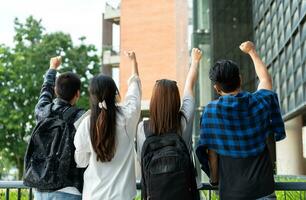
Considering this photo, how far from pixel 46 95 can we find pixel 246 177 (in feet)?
5.45

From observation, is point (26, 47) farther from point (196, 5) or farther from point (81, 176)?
point (81, 176)

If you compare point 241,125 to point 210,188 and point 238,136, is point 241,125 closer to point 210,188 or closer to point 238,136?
point 238,136

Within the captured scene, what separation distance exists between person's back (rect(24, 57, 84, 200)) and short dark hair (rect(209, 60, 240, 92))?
1.04m

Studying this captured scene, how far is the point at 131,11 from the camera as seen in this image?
36.3 m

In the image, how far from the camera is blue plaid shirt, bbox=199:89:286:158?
2973mm

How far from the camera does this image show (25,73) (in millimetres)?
29234

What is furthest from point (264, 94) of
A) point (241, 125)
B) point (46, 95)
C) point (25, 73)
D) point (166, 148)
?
point (25, 73)

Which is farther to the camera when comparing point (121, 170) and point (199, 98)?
point (199, 98)

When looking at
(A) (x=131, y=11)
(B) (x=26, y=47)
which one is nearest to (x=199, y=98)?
(B) (x=26, y=47)

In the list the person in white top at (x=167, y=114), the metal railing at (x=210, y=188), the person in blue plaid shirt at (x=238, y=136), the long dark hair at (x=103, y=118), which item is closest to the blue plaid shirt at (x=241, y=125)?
the person in blue plaid shirt at (x=238, y=136)

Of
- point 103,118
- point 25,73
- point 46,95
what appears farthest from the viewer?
point 25,73

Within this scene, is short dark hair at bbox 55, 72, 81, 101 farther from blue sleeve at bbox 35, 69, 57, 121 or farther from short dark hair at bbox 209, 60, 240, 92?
short dark hair at bbox 209, 60, 240, 92

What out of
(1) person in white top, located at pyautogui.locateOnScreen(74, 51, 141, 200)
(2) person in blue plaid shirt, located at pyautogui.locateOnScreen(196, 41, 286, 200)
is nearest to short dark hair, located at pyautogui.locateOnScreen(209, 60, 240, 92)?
(2) person in blue plaid shirt, located at pyautogui.locateOnScreen(196, 41, 286, 200)

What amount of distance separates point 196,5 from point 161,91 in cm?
1848
